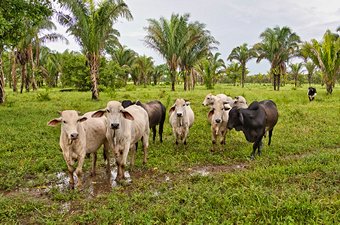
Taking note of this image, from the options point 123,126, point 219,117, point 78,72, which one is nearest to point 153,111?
point 219,117

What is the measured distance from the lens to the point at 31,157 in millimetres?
7707

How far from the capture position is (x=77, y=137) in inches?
217

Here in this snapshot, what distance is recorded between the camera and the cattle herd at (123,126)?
5762mm

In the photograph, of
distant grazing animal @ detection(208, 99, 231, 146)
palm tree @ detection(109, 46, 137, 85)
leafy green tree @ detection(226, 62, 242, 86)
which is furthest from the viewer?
leafy green tree @ detection(226, 62, 242, 86)

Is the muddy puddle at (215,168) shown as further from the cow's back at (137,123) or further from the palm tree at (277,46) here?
the palm tree at (277,46)

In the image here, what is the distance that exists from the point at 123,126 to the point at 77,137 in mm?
1030

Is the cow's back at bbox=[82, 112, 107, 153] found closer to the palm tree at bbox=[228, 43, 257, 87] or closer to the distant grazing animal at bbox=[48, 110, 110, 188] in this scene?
the distant grazing animal at bbox=[48, 110, 110, 188]

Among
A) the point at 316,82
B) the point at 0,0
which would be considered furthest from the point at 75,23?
the point at 316,82

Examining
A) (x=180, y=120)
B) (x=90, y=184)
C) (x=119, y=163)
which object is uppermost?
→ (x=180, y=120)

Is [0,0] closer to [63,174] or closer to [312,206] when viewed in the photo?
[63,174]

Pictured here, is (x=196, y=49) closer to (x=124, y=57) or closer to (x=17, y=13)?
(x=124, y=57)

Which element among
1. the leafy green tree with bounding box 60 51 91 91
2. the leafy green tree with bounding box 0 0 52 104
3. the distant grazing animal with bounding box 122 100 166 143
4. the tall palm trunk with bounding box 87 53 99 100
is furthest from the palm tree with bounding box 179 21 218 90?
the distant grazing animal with bounding box 122 100 166 143

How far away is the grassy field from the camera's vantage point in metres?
4.32

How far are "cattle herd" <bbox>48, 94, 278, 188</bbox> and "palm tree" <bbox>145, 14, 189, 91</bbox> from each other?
1929 cm
